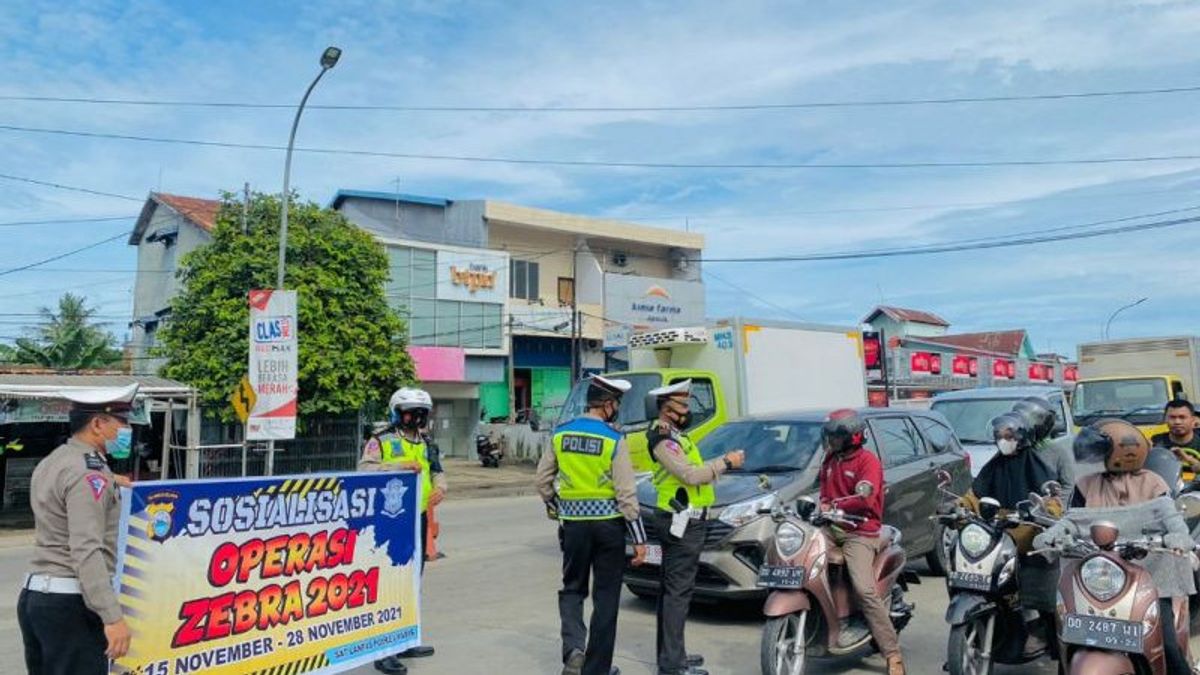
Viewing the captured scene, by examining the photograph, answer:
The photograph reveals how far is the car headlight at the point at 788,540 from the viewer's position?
5.80 metres

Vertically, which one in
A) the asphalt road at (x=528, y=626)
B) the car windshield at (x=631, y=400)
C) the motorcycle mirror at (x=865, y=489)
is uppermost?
the car windshield at (x=631, y=400)

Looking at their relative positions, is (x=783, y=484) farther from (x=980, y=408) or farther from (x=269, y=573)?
(x=980, y=408)

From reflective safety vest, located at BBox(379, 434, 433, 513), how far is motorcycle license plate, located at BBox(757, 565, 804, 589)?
2.33 meters

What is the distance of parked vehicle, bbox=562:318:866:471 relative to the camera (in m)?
13.2

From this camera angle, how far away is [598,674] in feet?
18.8

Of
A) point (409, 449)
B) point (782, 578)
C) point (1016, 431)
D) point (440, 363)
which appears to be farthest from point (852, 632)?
point (440, 363)

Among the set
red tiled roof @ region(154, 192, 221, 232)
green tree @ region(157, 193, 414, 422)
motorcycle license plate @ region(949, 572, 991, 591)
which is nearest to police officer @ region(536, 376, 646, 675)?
motorcycle license plate @ region(949, 572, 991, 591)

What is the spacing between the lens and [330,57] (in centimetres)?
1752

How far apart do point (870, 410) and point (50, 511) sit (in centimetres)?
752

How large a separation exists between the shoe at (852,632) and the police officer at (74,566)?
404 centimetres

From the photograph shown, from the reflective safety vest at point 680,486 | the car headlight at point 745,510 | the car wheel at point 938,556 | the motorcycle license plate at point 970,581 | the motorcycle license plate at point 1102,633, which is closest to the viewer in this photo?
the motorcycle license plate at point 1102,633

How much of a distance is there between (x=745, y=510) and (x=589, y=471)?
2.47 meters

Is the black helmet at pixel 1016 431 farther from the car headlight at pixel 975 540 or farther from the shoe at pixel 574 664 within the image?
the shoe at pixel 574 664

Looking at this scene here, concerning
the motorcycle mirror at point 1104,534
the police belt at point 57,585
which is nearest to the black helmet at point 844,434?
the motorcycle mirror at point 1104,534
